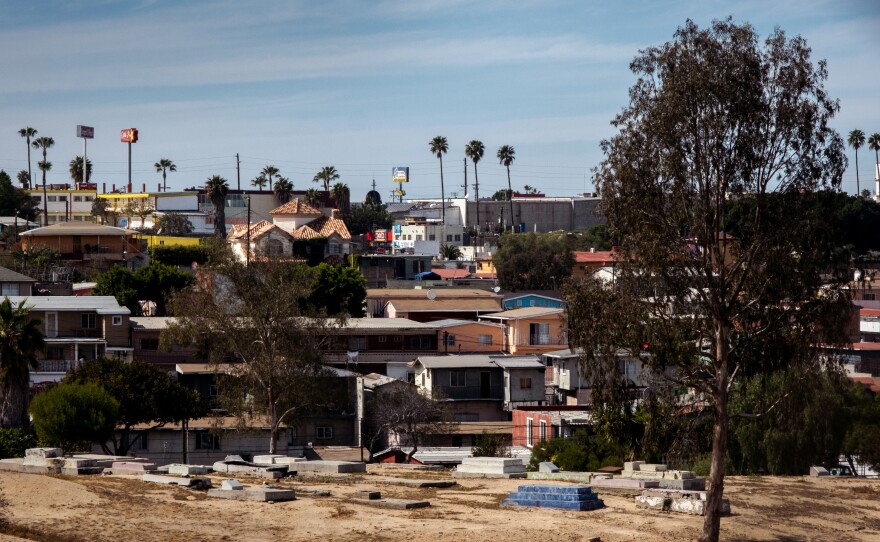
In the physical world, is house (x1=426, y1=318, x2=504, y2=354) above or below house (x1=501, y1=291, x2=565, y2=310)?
below

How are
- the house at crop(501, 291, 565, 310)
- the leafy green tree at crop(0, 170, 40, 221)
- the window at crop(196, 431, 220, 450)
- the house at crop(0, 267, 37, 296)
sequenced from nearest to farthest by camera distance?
the window at crop(196, 431, 220, 450), the house at crop(0, 267, 37, 296), the house at crop(501, 291, 565, 310), the leafy green tree at crop(0, 170, 40, 221)

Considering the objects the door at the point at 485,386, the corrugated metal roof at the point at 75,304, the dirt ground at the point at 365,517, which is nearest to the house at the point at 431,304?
the door at the point at 485,386

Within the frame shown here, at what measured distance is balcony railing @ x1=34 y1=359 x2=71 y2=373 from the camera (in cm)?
7269

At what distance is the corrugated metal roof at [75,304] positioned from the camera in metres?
76.8

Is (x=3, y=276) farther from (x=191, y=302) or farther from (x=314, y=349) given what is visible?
(x=314, y=349)

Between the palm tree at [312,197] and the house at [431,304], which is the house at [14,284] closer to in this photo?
the house at [431,304]

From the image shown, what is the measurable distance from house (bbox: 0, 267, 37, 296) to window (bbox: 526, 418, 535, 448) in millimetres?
42198

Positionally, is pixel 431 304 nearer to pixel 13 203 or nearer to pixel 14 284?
pixel 14 284

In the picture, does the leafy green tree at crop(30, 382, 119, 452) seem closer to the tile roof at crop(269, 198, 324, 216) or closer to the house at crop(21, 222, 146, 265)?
the house at crop(21, 222, 146, 265)

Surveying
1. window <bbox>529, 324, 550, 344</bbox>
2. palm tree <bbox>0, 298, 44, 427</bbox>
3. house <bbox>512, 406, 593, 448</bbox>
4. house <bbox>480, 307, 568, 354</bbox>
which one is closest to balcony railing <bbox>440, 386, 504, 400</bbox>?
house <bbox>512, 406, 593, 448</bbox>

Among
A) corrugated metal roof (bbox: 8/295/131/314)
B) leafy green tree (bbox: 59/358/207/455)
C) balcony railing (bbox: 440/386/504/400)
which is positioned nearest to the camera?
leafy green tree (bbox: 59/358/207/455)

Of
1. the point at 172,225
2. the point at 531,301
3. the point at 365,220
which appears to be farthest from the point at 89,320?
the point at 365,220

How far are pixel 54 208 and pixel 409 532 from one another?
159 m

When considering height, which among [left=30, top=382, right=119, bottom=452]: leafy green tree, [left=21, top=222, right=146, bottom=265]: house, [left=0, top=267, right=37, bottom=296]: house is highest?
[left=21, top=222, right=146, bottom=265]: house
